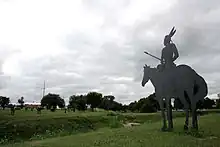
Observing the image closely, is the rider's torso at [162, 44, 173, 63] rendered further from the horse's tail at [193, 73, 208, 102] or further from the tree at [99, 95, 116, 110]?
the tree at [99, 95, 116, 110]

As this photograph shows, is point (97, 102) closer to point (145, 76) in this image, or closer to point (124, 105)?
point (124, 105)

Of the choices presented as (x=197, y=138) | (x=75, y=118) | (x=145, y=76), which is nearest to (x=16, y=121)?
(x=75, y=118)

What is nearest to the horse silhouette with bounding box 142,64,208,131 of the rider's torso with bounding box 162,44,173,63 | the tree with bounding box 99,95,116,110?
the rider's torso with bounding box 162,44,173,63

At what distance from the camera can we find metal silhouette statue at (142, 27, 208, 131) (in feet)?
66.5

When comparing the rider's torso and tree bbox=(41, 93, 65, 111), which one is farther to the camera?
tree bbox=(41, 93, 65, 111)

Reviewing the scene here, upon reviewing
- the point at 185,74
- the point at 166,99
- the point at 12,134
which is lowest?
the point at 12,134

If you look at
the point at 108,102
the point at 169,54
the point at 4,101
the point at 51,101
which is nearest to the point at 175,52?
the point at 169,54

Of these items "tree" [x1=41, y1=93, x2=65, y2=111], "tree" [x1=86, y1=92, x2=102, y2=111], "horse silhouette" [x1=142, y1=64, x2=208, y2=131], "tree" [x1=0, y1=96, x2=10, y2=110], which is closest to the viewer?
"horse silhouette" [x1=142, y1=64, x2=208, y2=131]

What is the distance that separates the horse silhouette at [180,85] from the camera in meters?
20.2

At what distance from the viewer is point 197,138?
17391mm

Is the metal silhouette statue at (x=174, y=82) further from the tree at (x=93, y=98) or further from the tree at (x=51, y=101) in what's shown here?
the tree at (x=51, y=101)

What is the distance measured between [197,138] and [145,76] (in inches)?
230

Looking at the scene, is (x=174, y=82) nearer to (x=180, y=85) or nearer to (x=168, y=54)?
(x=180, y=85)

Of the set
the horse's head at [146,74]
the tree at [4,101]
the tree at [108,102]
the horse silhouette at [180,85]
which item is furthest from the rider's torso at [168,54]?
the tree at [108,102]
